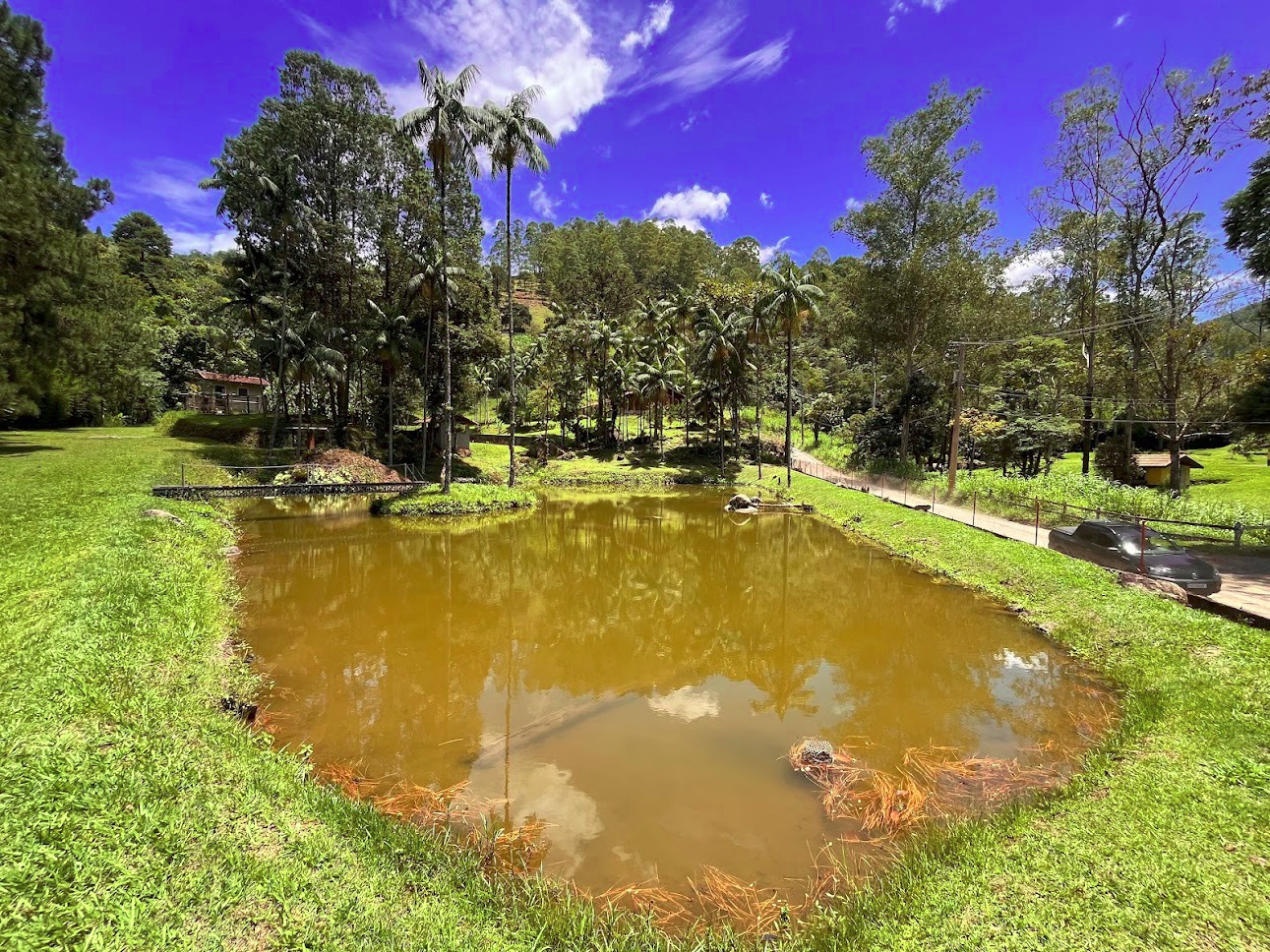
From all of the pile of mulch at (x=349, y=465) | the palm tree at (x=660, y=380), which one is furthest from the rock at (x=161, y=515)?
the palm tree at (x=660, y=380)

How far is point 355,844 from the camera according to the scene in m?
5.18

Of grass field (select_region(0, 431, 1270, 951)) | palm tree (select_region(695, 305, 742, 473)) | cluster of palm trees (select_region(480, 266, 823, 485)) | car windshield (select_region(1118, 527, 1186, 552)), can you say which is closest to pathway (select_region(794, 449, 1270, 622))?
car windshield (select_region(1118, 527, 1186, 552))

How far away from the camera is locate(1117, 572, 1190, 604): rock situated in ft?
39.0

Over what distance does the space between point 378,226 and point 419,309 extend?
575cm

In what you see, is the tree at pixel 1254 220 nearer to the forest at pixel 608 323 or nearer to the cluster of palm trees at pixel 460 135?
the forest at pixel 608 323

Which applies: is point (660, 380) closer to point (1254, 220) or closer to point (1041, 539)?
point (1041, 539)

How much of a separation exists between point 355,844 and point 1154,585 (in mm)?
16659

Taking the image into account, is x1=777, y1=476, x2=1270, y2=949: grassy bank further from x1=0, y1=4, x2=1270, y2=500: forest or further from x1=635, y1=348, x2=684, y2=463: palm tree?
x1=635, y1=348, x2=684, y2=463: palm tree

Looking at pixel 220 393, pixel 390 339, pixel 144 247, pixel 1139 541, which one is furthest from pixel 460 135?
pixel 144 247

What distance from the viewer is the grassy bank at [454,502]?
988 inches

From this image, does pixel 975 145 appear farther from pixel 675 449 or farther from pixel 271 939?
pixel 271 939

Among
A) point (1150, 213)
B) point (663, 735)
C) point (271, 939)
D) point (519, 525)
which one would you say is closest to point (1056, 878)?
point (663, 735)

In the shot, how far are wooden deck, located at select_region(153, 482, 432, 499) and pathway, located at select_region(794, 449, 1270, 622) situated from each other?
85.8ft

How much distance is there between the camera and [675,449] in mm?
47344
